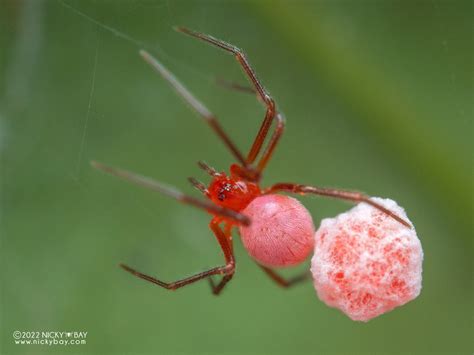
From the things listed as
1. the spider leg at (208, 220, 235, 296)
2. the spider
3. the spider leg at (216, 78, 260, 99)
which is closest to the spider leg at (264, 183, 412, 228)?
the spider

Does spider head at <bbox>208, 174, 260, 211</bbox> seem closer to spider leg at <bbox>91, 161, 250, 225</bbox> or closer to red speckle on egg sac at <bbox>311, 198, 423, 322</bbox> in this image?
spider leg at <bbox>91, 161, 250, 225</bbox>

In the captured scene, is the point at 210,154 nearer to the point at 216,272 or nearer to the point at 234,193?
the point at 234,193

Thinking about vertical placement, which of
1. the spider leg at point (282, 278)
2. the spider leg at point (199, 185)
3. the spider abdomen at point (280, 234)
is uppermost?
the spider abdomen at point (280, 234)

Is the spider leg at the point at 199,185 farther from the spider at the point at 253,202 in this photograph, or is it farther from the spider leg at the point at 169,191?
the spider leg at the point at 169,191

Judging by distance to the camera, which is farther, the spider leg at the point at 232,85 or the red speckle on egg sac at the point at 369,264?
the spider leg at the point at 232,85

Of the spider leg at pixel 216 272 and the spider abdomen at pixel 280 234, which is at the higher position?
the spider abdomen at pixel 280 234

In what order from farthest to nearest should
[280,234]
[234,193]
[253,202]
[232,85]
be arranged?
[232,85] → [234,193] → [253,202] → [280,234]

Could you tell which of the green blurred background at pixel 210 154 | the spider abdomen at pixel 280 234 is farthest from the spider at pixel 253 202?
the green blurred background at pixel 210 154

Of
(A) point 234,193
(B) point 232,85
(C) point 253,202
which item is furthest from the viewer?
(B) point 232,85

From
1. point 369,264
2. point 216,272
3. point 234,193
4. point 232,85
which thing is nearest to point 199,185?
point 234,193
